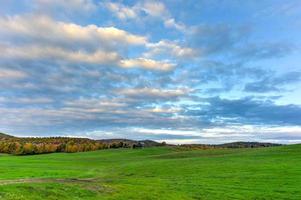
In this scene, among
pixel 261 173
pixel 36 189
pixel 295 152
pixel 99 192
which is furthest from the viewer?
pixel 295 152

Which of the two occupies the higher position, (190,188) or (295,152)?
(295,152)

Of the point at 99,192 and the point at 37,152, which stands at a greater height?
the point at 37,152

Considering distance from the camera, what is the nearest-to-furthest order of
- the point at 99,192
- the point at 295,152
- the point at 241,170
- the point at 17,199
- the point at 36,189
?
the point at 17,199 < the point at 36,189 < the point at 99,192 < the point at 241,170 < the point at 295,152

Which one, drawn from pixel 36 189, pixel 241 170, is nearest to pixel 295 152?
pixel 241 170

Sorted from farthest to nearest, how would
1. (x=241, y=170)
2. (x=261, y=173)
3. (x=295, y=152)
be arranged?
(x=295, y=152), (x=241, y=170), (x=261, y=173)

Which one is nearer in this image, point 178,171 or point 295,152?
point 178,171

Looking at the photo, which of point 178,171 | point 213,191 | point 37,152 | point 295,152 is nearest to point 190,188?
point 213,191

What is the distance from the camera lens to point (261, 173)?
2494 inches

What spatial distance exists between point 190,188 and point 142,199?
1164 cm

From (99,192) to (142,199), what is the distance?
5.09 metres

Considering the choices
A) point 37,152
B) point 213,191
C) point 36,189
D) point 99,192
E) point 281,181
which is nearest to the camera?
point 36,189

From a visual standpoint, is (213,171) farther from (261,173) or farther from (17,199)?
(17,199)

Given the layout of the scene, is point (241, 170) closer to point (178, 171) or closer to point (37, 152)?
point (178, 171)

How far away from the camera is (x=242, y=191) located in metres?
45.9
